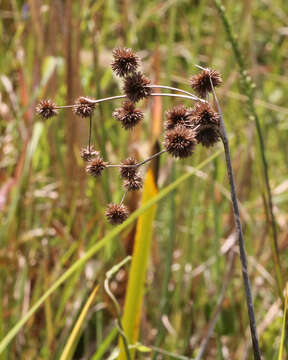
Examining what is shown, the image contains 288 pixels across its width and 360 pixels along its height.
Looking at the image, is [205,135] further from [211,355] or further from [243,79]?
[211,355]

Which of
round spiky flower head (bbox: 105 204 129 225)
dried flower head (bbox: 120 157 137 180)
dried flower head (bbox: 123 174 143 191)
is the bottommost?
round spiky flower head (bbox: 105 204 129 225)

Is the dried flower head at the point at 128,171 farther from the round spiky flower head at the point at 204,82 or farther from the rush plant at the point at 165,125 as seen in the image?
the round spiky flower head at the point at 204,82

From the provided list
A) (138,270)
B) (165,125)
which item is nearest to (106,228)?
(138,270)

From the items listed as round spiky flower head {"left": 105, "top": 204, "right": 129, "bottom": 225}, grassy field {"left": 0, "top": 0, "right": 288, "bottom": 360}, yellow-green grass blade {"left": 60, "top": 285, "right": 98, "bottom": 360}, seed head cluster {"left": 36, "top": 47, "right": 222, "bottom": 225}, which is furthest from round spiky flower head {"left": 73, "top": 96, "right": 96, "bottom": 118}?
grassy field {"left": 0, "top": 0, "right": 288, "bottom": 360}

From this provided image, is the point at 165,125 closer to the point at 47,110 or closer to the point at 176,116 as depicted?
the point at 176,116

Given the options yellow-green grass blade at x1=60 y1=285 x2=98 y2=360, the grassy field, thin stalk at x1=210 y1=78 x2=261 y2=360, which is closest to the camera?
thin stalk at x1=210 y1=78 x2=261 y2=360

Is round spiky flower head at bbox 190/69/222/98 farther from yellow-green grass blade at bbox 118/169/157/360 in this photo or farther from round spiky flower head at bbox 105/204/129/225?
yellow-green grass blade at bbox 118/169/157/360

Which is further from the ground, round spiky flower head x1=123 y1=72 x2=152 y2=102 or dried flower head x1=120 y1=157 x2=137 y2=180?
round spiky flower head x1=123 y1=72 x2=152 y2=102

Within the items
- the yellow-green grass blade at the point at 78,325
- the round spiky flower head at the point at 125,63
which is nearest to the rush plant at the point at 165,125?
the round spiky flower head at the point at 125,63
